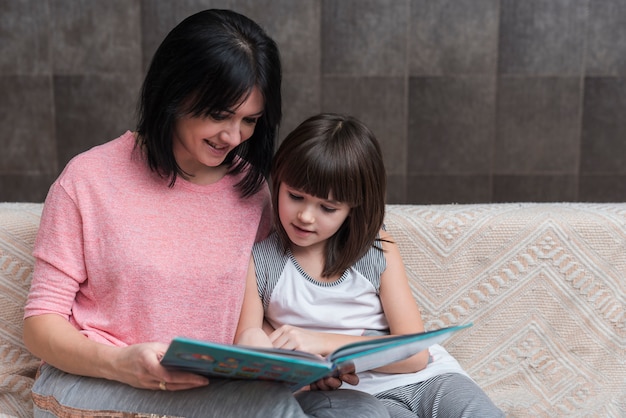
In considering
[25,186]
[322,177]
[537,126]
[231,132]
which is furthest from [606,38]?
[25,186]

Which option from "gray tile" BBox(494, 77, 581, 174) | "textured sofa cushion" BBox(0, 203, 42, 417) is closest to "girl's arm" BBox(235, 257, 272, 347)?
"textured sofa cushion" BBox(0, 203, 42, 417)

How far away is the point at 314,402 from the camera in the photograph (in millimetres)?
1276

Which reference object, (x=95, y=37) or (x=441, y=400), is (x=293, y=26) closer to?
(x=95, y=37)

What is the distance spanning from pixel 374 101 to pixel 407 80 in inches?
5.6

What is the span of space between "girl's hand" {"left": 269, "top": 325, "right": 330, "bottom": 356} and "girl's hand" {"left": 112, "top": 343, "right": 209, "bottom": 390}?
18 cm

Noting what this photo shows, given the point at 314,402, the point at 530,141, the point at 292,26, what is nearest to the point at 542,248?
the point at 314,402

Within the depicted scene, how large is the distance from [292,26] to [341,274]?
54.0 inches

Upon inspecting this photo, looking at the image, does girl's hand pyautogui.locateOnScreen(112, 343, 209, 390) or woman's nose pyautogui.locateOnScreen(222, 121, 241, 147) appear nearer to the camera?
girl's hand pyautogui.locateOnScreen(112, 343, 209, 390)

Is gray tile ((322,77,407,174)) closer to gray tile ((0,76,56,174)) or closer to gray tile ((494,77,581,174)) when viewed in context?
gray tile ((494,77,581,174))

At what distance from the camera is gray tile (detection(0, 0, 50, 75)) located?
2.58m

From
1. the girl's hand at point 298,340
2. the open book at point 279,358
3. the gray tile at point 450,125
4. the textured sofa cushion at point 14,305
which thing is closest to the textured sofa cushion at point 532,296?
the girl's hand at point 298,340

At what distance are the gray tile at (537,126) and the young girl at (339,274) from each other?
1.32m

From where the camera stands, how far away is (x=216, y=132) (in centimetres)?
132

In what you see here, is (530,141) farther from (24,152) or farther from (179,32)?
(24,152)
